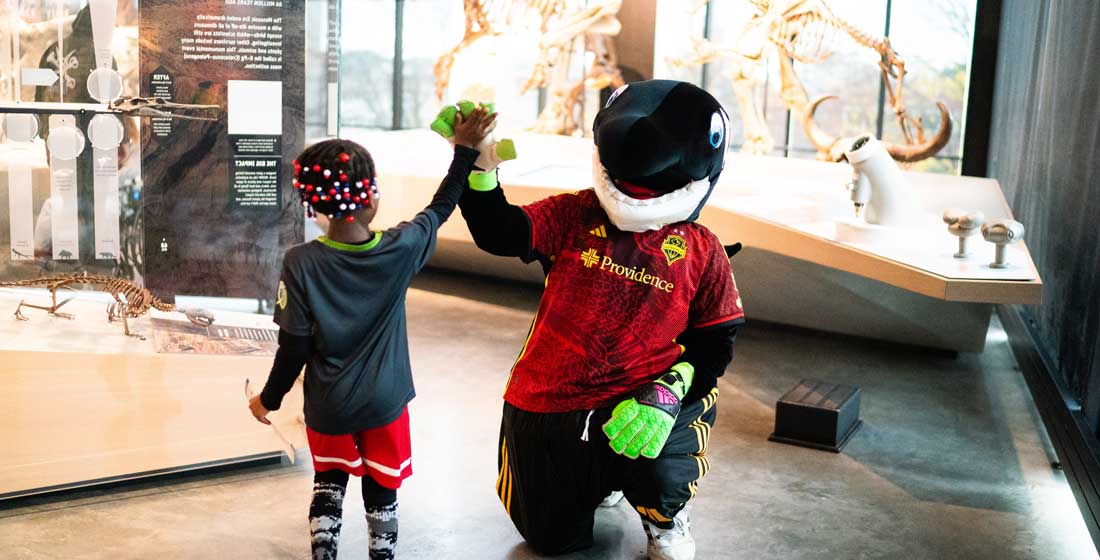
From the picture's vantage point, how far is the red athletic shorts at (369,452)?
2.68 metres

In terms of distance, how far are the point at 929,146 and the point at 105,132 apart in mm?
4184

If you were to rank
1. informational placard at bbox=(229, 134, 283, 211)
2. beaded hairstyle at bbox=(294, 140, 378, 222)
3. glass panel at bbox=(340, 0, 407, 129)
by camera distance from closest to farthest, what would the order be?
1. beaded hairstyle at bbox=(294, 140, 378, 222)
2. informational placard at bbox=(229, 134, 283, 211)
3. glass panel at bbox=(340, 0, 407, 129)

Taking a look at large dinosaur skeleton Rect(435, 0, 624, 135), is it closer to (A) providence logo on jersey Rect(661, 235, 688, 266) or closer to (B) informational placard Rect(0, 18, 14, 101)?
(B) informational placard Rect(0, 18, 14, 101)

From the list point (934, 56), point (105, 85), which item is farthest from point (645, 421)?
point (934, 56)

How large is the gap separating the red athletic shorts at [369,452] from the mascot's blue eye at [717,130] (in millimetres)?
1027

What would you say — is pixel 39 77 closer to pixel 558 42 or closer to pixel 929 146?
pixel 929 146

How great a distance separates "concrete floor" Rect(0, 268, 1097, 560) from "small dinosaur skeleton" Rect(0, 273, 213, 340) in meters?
0.52

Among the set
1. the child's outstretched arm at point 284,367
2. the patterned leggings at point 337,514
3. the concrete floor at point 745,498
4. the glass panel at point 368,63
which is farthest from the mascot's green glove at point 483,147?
the glass panel at point 368,63

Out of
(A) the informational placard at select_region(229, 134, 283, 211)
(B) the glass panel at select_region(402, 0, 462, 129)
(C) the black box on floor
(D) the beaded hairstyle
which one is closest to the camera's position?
(D) the beaded hairstyle

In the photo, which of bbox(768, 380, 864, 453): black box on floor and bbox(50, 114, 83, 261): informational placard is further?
bbox(768, 380, 864, 453): black box on floor

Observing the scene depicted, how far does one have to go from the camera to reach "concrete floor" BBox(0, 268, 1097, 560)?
127 inches

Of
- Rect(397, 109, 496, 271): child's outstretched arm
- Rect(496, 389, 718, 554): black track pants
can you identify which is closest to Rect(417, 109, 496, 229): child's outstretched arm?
Rect(397, 109, 496, 271): child's outstretched arm

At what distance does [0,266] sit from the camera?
3328 millimetres

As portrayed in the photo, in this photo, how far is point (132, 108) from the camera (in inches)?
131
